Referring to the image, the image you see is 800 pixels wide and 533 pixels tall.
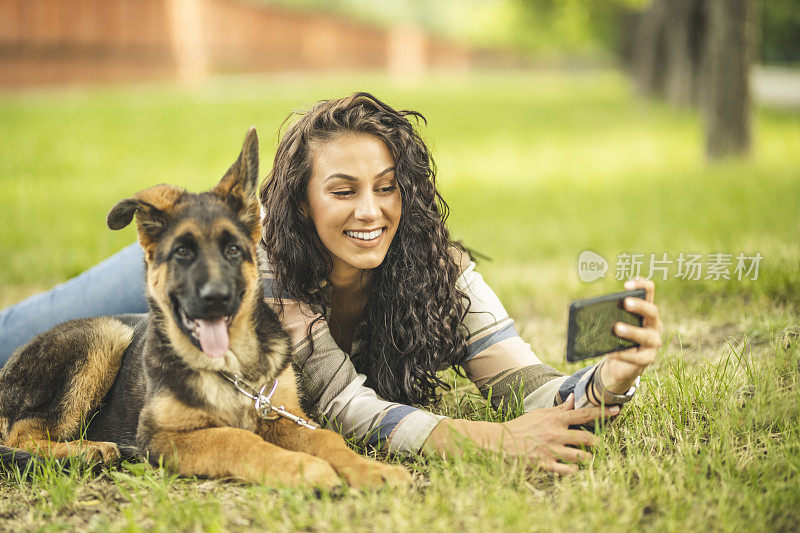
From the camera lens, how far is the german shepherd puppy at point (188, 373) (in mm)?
2811

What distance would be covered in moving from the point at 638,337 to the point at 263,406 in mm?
1582

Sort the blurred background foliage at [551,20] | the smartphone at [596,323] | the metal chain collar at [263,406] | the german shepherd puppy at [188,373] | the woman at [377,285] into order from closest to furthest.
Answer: the smartphone at [596,323] → the german shepherd puppy at [188,373] → the metal chain collar at [263,406] → the woman at [377,285] → the blurred background foliage at [551,20]

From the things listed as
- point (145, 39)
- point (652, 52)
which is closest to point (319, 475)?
point (145, 39)

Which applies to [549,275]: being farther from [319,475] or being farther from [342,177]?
[319,475]

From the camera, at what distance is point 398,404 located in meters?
3.27

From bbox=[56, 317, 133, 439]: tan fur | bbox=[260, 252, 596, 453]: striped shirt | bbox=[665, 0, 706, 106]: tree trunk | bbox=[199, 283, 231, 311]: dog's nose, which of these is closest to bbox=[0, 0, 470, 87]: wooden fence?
bbox=[665, 0, 706, 106]: tree trunk

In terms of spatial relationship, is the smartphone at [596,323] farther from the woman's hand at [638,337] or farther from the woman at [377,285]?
the woman at [377,285]

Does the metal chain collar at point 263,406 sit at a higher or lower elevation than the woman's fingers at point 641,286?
lower

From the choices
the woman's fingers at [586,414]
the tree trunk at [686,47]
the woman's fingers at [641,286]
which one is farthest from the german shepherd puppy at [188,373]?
the tree trunk at [686,47]

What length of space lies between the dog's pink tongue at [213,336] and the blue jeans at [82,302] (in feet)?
5.27

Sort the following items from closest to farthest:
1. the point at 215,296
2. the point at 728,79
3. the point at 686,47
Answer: the point at 215,296
the point at 728,79
the point at 686,47

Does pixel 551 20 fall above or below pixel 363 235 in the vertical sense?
above

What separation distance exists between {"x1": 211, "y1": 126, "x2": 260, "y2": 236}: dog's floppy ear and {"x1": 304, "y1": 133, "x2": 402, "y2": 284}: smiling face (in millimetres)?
394

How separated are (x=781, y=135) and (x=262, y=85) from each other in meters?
18.2
